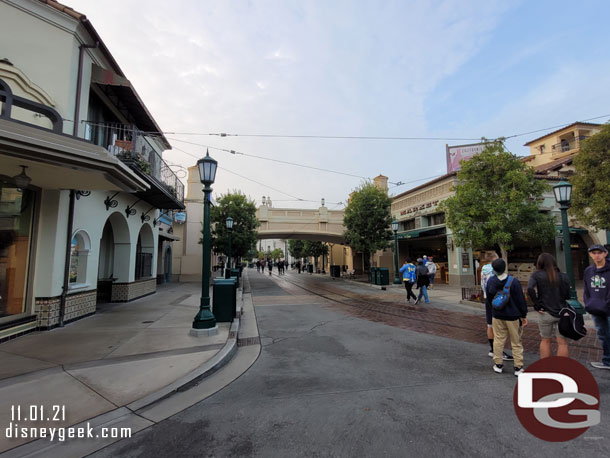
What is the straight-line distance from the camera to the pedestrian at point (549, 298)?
4.24 meters

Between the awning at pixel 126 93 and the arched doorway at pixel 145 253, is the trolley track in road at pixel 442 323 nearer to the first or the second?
the arched doorway at pixel 145 253

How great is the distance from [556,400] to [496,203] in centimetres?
942

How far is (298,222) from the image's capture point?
26906mm

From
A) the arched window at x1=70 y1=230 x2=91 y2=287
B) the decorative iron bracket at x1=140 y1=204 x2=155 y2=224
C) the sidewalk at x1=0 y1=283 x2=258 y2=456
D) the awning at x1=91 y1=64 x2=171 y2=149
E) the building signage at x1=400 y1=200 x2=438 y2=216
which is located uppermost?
the awning at x1=91 y1=64 x2=171 y2=149

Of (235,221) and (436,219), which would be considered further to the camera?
(235,221)

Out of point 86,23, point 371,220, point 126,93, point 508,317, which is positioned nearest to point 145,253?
point 126,93

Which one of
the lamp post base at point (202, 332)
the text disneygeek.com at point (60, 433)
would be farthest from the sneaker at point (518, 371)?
the lamp post base at point (202, 332)

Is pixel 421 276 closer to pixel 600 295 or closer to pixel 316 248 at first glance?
pixel 600 295

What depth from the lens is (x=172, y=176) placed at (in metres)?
12.9

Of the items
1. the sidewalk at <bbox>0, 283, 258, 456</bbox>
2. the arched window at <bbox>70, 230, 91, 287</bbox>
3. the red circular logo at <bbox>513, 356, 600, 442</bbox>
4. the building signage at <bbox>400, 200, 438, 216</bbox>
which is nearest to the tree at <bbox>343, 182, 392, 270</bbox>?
the building signage at <bbox>400, 200, 438, 216</bbox>

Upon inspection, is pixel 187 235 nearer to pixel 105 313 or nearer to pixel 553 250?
pixel 105 313

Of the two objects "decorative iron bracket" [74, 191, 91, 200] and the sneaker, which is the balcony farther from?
the sneaker

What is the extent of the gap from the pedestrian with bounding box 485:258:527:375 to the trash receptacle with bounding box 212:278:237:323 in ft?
18.3

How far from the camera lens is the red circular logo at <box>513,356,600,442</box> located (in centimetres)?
288
